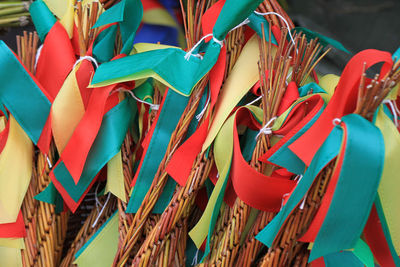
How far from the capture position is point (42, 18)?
1.98 feet

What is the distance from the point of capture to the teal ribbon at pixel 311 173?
41 cm

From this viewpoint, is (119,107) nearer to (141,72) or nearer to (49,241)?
(141,72)

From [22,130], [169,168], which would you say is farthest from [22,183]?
[169,168]

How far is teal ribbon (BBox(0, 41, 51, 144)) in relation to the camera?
56cm

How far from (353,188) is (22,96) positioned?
40cm

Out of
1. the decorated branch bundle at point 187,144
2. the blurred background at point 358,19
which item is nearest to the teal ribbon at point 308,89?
the decorated branch bundle at point 187,144

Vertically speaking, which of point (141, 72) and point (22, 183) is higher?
point (141, 72)

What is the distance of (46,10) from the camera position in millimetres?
608

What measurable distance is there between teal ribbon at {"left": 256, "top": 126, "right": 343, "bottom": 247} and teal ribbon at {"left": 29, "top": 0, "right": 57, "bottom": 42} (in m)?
0.38

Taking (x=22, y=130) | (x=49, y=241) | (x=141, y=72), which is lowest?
(x=49, y=241)

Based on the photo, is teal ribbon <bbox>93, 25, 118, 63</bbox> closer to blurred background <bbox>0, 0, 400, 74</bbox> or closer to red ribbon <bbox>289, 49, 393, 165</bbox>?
red ribbon <bbox>289, 49, 393, 165</bbox>

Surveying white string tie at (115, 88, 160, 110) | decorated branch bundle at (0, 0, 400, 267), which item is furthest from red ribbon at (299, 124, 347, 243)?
white string tie at (115, 88, 160, 110)

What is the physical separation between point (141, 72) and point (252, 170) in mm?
166

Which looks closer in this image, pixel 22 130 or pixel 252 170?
pixel 252 170
